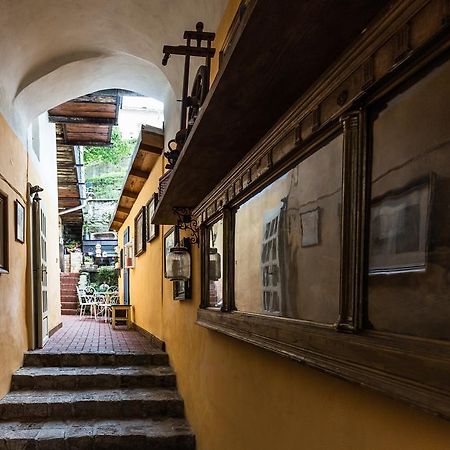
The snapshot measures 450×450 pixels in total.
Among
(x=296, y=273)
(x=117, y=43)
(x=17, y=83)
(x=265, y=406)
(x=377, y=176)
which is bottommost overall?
(x=265, y=406)

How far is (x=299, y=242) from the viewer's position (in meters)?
1.59

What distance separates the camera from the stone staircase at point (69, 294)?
578 inches

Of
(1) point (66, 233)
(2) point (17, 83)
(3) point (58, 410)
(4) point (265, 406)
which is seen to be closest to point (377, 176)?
(4) point (265, 406)

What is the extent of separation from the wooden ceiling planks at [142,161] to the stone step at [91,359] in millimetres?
2515

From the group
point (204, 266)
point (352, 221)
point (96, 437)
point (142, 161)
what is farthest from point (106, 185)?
point (352, 221)

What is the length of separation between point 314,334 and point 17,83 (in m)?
4.48

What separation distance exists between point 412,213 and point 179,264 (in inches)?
109

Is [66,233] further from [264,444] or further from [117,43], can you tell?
[264,444]

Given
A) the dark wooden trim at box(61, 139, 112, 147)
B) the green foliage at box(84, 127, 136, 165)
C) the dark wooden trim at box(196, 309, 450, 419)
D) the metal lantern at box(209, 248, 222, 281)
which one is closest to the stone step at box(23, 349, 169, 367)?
the metal lantern at box(209, 248, 222, 281)

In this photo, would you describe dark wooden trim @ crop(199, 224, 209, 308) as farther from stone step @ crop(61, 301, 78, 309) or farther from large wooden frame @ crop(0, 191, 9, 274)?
stone step @ crop(61, 301, 78, 309)

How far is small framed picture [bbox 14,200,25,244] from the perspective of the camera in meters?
4.85

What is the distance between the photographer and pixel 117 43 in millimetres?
4664

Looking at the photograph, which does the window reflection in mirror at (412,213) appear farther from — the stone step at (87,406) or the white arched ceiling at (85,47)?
the stone step at (87,406)

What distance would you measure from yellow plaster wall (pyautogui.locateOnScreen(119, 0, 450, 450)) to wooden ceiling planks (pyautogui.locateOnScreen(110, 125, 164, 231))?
2.25 meters
